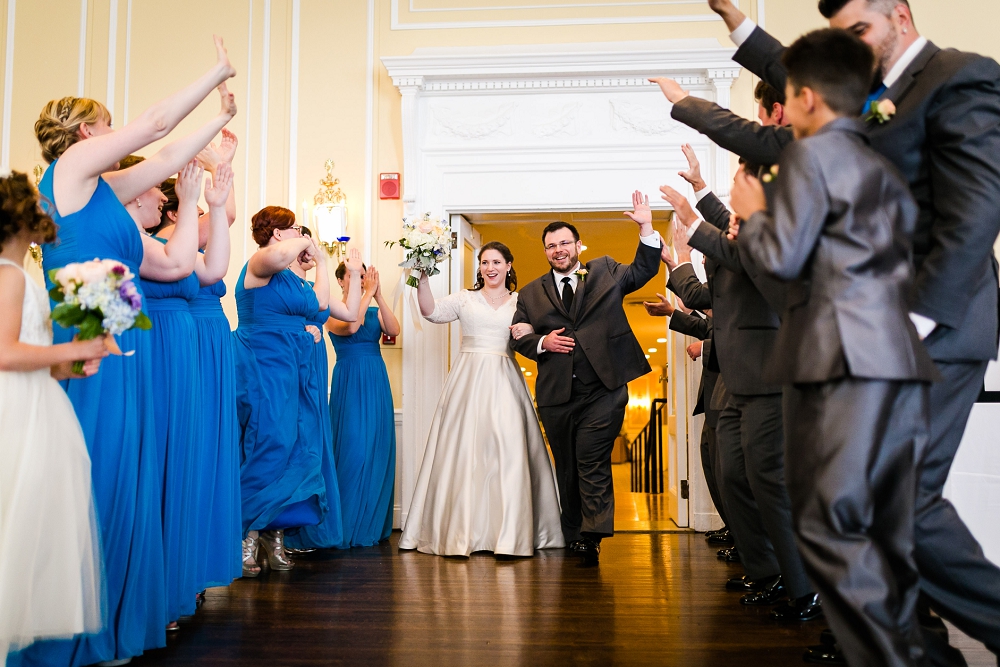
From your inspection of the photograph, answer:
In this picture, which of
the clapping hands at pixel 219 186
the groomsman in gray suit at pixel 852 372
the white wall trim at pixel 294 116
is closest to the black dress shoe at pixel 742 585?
the groomsman in gray suit at pixel 852 372

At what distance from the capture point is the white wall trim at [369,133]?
595 cm

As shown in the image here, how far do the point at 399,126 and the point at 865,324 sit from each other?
4.66 meters

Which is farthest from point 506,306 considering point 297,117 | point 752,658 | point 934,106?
point 934,106

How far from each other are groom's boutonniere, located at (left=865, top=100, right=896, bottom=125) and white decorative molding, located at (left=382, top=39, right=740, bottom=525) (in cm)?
372

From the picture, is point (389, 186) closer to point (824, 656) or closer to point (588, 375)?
point (588, 375)

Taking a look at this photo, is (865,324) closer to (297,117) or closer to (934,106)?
(934,106)

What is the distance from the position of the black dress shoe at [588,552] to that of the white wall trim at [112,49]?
4.53m

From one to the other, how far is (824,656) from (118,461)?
7.21 ft

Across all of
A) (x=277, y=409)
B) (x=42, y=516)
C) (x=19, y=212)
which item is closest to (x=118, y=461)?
(x=42, y=516)

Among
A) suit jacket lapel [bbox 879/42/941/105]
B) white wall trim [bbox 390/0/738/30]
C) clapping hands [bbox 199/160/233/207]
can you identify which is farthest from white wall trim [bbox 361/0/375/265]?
suit jacket lapel [bbox 879/42/941/105]

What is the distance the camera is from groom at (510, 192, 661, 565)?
4.66 m

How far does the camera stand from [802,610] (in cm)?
303

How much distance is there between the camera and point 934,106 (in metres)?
2.12

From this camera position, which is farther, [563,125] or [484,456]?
[563,125]
